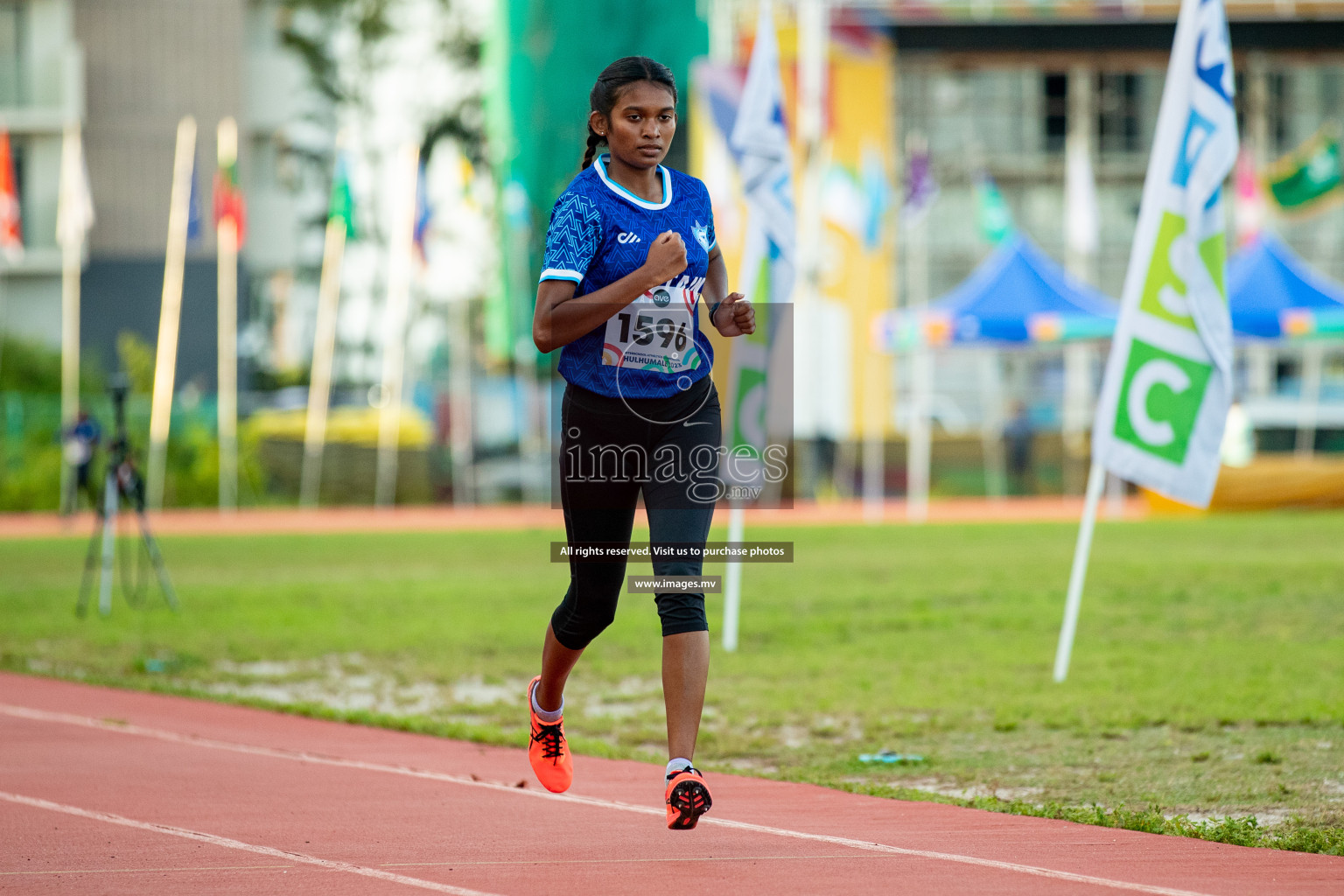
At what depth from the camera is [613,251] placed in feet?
16.4

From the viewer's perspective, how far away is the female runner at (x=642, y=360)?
4.93 m

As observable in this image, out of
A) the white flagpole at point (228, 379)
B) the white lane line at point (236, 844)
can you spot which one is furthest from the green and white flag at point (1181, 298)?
the white flagpole at point (228, 379)

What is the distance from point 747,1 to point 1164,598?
30.3 m

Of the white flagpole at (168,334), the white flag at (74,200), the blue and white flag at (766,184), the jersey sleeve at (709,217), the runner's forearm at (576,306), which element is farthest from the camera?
the white flagpole at (168,334)

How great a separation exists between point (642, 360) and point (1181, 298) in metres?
4.67

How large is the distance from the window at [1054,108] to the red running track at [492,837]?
3985 cm

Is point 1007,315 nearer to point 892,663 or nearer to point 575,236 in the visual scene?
point 892,663

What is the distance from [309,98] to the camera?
49219 mm

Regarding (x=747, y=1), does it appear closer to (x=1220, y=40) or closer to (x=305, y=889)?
(x=1220, y=40)

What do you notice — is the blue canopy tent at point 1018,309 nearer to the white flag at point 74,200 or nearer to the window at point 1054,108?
the white flag at point 74,200

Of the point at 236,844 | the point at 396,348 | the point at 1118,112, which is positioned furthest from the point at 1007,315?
the point at 236,844

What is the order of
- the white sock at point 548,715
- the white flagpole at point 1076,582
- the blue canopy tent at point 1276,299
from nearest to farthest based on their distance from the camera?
the white sock at point 548,715
the white flagpole at point 1076,582
the blue canopy tent at point 1276,299

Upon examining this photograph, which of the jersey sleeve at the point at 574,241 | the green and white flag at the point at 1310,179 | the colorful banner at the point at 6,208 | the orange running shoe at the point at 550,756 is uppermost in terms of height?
the green and white flag at the point at 1310,179

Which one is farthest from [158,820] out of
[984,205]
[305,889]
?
[984,205]
